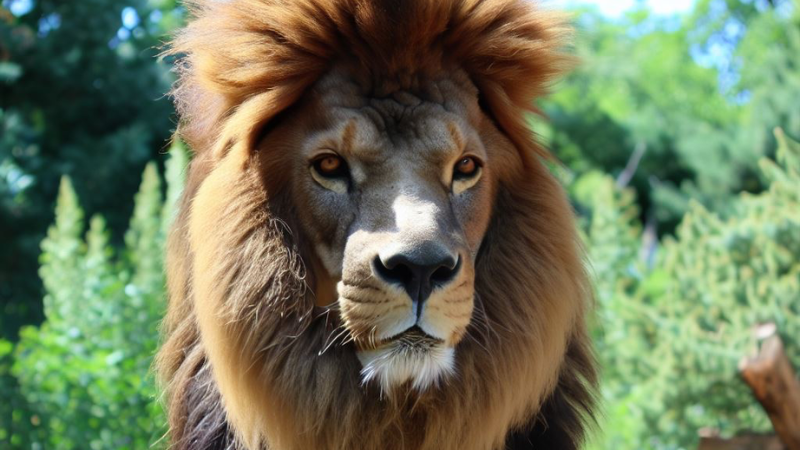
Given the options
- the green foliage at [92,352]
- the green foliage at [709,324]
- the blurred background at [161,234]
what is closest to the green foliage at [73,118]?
the blurred background at [161,234]

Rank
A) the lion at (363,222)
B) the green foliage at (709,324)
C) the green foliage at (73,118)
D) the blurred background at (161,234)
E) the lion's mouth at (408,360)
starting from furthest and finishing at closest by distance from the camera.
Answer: the green foliage at (73,118) < the green foliage at (709,324) < the blurred background at (161,234) < the lion at (363,222) < the lion's mouth at (408,360)

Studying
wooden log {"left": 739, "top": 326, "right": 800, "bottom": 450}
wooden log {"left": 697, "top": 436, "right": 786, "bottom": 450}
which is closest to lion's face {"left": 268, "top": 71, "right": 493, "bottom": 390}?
wooden log {"left": 739, "top": 326, "right": 800, "bottom": 450}

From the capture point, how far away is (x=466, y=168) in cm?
300

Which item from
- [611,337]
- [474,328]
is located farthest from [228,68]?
[611,337]

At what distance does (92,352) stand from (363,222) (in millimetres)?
3629

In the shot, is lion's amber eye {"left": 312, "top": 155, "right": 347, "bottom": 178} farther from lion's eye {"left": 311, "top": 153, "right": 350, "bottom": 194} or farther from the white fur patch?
the white fur patch

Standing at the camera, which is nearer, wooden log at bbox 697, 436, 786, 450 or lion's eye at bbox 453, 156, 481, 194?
lion's eye at bbox 453, 156, 481, 194

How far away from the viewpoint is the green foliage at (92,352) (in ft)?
17.1

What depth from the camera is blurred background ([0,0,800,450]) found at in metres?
5.45

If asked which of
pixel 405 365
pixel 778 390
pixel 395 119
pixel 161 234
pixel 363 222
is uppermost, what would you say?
pixel 395 119

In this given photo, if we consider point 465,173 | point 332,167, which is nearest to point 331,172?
point 332,167

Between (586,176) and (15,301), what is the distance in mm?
12601

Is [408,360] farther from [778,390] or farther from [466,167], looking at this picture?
[778,390]

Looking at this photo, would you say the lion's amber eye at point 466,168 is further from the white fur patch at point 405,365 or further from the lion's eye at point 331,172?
the white fur patch at point 405,365
